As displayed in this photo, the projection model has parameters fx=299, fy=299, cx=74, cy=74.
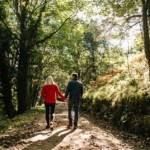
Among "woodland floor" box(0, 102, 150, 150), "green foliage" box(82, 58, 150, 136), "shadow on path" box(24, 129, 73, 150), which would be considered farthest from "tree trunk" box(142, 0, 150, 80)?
"shadow on path" box(24, 129, 73, 150)

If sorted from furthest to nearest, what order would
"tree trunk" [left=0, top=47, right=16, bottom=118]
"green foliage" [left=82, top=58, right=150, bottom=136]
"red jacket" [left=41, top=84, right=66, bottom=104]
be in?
"tree trunk" [left=0, top=47, right=16, bottom=118] → "red jacket" [left=41, top=84, right=66, bottom=104] → "green foliage" [left=82, top=58, right=150, bottom=136]

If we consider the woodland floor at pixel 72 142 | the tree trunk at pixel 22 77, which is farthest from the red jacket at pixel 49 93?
the tree trunk at pixel 22 77

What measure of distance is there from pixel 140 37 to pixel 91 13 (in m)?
10.9

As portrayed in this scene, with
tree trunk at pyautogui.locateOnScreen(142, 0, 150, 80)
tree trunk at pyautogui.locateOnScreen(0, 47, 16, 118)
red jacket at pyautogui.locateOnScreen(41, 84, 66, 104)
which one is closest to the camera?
red jacket at pyautogui.locateOnScreen(41, 84, 66, 104)

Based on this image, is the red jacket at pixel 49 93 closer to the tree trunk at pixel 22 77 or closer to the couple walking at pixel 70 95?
the couple walking at pixel 70 95

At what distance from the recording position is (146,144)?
10.4 metres

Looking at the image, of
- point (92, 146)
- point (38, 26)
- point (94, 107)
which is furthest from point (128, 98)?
point (38, 26)

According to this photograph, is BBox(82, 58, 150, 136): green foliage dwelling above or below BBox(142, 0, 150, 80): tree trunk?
below

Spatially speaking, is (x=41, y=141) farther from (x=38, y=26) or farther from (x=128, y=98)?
(x=38, y=26)

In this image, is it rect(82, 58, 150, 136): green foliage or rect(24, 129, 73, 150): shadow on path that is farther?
rect(82, 58, 150, 136): green foliage

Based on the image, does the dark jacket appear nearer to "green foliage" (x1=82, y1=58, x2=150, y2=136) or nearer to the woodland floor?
the woodland floor

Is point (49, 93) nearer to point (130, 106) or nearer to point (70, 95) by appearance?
point (70, 95)

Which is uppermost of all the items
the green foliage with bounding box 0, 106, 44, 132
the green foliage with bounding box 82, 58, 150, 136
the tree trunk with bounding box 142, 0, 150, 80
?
the tree trunk with bounding box 142, 0, 150, 80

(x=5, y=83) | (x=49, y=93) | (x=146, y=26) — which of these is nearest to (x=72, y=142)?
(x=49, y=93)
